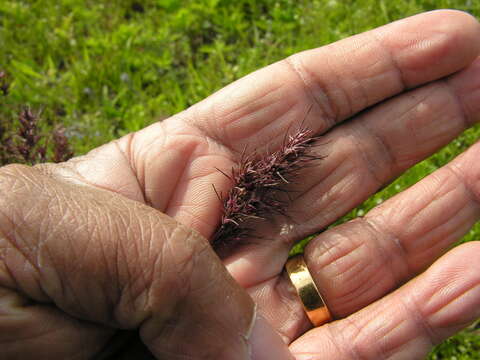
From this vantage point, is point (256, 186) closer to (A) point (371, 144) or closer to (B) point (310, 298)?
(B) point (310, 298)

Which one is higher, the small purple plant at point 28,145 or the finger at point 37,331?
the small purple plant at point 28,145

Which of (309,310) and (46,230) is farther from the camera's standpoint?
(309,310)

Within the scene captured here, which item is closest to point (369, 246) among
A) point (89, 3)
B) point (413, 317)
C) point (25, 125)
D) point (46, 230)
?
point (413, 317)

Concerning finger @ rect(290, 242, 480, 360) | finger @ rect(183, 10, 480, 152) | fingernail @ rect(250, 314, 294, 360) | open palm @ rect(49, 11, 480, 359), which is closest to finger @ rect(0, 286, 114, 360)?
fingernail @ rect(250, 314, 294, 360)

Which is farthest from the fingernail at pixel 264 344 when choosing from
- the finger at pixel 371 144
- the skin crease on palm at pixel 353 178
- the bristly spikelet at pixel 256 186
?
the finger at pixel 371 144

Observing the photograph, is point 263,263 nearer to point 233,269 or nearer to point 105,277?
point 233,269

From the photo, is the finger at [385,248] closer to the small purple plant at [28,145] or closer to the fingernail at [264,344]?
the fingernail at [264,344]
